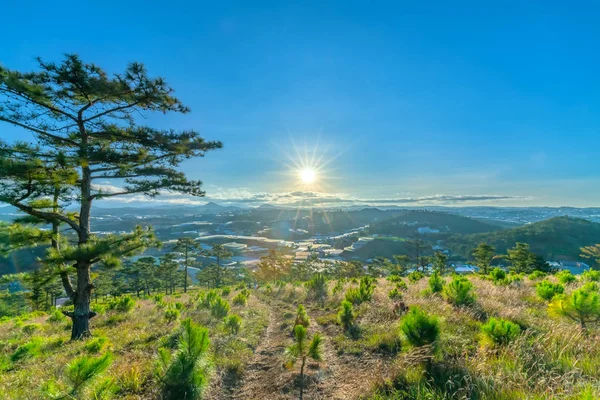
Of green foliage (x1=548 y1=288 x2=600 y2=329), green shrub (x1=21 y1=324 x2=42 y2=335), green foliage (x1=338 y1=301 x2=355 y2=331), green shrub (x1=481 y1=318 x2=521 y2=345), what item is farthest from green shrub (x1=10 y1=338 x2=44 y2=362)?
green foliage (x1=548 y1=288 x2=600 y2=329)

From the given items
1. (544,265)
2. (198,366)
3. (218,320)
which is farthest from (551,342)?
(544,265)

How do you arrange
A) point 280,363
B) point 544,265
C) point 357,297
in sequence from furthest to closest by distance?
point 544,265 < point 357,297 < point 280,363

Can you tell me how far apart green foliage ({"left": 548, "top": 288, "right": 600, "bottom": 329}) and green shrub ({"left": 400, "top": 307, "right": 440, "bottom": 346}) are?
2376 millimetres

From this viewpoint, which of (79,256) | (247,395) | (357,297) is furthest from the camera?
(357,297)

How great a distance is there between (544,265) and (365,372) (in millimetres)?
45901

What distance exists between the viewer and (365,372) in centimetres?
490

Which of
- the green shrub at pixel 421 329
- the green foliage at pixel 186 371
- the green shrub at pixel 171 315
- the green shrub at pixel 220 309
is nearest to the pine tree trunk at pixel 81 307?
the green shrub at pixel 171 315

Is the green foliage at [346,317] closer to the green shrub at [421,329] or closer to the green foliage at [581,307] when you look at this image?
the green shrub at [421,329]

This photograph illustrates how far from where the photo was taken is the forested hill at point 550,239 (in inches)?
4727

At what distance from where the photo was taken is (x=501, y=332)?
157 inches

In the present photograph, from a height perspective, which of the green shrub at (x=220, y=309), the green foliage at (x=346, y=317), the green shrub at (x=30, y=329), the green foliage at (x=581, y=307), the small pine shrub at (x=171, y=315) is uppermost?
the green foliage at (x=581, y=307)

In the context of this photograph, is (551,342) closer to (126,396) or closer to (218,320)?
(126,396)

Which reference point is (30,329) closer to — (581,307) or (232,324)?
(232,324)

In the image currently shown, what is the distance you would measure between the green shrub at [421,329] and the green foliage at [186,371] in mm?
3133
